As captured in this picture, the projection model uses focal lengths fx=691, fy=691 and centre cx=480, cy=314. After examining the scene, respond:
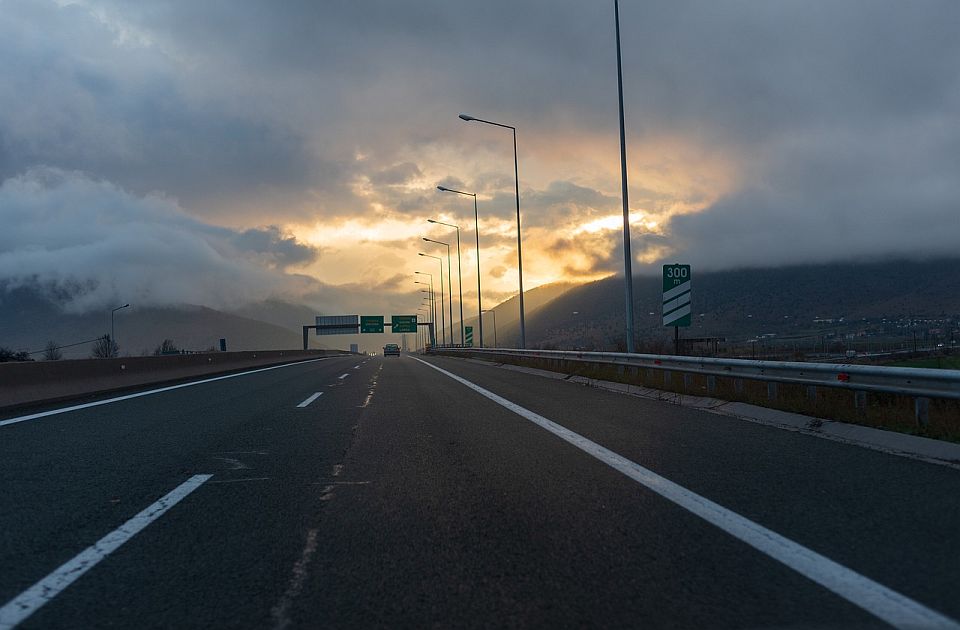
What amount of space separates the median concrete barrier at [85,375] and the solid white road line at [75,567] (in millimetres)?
9120

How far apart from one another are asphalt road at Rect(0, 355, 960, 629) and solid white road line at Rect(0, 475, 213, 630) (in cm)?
2

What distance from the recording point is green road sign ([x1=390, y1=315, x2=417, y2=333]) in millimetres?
91438

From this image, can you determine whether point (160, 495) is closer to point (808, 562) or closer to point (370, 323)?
point (808, 562)

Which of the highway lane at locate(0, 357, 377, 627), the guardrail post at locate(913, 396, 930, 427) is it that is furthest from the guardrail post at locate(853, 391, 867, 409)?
the highway lane at locate(0, 357, 377, 627)

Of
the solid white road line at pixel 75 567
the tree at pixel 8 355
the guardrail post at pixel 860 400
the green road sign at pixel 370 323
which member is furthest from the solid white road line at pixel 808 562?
Result: the green road sign at pixel 370 323

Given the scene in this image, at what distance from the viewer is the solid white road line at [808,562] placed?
292cm

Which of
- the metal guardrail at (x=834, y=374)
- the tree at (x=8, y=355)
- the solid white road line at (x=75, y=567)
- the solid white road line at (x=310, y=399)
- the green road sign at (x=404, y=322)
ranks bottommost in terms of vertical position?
the solid white road line at (x=75, y=567)

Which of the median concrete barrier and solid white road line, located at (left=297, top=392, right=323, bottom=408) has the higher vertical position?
the median concrete barrier

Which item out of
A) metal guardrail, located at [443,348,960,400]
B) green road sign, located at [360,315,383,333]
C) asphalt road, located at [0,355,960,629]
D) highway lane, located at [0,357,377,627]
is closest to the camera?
asphalt road, located at [0,355,960,629]

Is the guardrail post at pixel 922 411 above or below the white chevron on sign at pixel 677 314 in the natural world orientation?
below

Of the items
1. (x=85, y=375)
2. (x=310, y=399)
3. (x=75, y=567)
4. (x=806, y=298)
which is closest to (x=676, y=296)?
(x=310, y=399)

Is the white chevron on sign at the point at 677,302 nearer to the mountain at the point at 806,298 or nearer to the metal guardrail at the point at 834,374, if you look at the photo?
the metal guardrail at the point at 834,374

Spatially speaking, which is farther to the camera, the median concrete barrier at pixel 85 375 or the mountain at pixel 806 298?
the mountain at pixel 806 298

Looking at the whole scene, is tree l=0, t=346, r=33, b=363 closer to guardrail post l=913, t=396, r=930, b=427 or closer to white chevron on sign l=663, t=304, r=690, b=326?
white chevron on sign l=663, t=304, r=690, b=326
